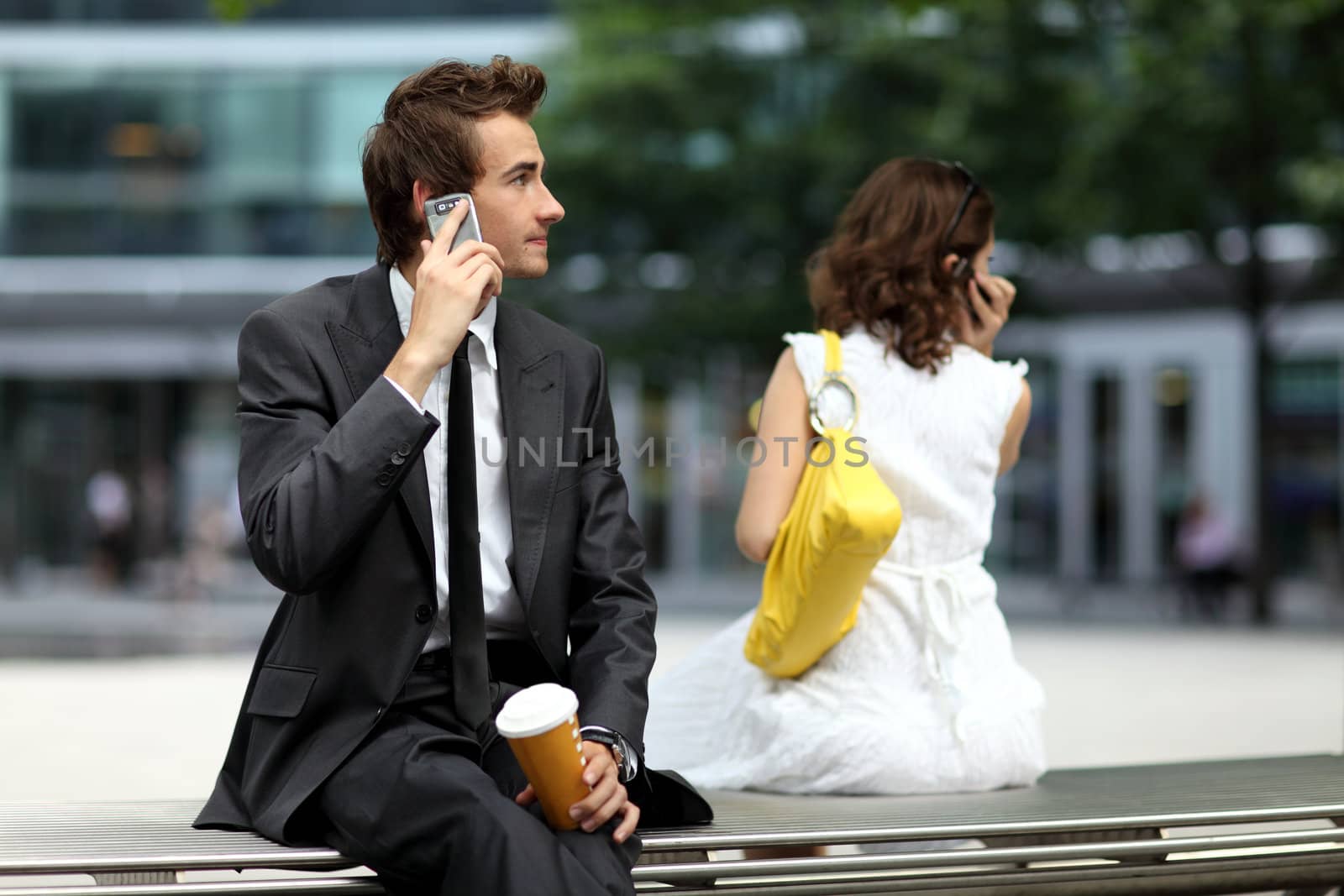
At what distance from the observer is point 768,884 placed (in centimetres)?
304

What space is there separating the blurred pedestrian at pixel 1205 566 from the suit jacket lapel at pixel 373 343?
59.8 ft

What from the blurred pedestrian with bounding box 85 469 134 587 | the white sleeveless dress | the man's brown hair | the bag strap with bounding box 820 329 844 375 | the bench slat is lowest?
the blurred pedestrian with bounding box 85 469 134 587

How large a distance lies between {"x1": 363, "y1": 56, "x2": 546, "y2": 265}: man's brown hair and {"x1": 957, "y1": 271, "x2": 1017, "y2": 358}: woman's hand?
1.36 metres

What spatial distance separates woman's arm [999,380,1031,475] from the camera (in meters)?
3.87

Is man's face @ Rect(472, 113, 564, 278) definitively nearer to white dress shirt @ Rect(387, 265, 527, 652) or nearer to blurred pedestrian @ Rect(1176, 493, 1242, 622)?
white dress shirt @ Rect(387, 265, 527, 652)

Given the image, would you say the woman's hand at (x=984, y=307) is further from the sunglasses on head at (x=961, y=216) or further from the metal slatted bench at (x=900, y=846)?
the metal slatted bench at (x=900, y=846)

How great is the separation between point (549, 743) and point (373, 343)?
88 cm

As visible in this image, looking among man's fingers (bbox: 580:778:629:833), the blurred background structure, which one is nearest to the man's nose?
man's fingers (bbox: 580:778:629:833)

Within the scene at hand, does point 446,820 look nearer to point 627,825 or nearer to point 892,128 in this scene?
point 627,825

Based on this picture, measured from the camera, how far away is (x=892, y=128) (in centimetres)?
1967

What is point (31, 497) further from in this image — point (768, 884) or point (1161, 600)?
point (768, 884)

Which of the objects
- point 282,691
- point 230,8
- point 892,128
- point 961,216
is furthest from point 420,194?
point 892,128

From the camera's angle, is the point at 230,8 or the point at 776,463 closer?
the point at 776,463

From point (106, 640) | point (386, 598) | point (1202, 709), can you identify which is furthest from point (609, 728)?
point (106, 640)
